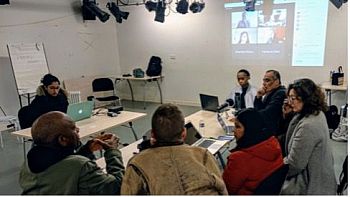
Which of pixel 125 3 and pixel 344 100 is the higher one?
pixel 125 3

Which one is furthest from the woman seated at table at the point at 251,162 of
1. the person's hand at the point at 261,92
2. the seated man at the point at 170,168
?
the person's hand at the point at 261,92

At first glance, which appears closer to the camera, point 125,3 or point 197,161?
point 197,161

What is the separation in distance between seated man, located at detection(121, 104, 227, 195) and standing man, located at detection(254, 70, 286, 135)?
5.47ft

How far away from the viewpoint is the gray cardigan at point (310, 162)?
202cm

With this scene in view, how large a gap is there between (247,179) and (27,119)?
2692 mm

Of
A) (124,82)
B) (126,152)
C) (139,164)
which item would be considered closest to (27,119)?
(126,152)

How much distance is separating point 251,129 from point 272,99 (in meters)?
1.43

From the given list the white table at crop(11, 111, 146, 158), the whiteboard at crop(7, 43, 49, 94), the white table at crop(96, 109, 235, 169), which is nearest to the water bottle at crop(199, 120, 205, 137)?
the white table at crop(96, 109, 235, 169)

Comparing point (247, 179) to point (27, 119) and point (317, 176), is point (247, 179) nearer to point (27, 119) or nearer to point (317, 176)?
point (317, 176)

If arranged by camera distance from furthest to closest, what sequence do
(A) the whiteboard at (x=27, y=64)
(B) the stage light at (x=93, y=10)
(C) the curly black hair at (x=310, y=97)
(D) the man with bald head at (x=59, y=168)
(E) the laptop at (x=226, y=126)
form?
(B) the stage light at (x=93, y=10) → (A) the whiteboard at (x=27, y=64) → (E) the laptop at (x=226, y=126) → (C) the curly black hair at (x=310, y=97) → (D) the man with bald head at (x=59, y=168)

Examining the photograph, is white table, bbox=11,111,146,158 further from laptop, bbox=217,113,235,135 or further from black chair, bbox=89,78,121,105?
black chair, bbox=89,78,121,105

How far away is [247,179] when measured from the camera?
1.82m

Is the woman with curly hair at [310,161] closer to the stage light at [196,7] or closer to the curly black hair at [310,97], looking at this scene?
the curly black hair at [310,97]

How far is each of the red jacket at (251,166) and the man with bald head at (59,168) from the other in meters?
0.65
